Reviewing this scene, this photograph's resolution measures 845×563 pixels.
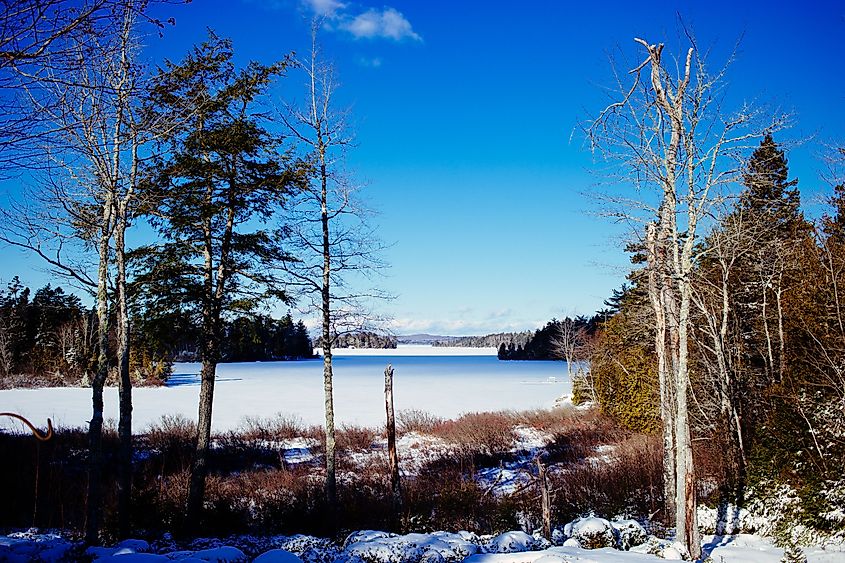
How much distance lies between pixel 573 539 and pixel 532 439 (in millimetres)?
16186

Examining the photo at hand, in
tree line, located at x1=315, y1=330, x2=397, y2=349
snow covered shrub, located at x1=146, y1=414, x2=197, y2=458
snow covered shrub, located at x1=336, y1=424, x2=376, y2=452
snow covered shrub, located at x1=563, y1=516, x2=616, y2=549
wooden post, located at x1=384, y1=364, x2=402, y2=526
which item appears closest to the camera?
snow covered shrub, located at x1=563, y1=516, x2=616, y2=549

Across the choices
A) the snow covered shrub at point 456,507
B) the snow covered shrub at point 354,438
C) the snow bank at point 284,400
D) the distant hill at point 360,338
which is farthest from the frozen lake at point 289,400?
the distant hill at point 360,338

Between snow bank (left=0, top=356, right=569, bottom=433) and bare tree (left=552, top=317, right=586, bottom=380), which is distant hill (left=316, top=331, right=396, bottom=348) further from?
bare tree (left=552, top=317, right=586, bottom=380)

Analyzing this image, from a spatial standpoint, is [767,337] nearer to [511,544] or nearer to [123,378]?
[511,544]

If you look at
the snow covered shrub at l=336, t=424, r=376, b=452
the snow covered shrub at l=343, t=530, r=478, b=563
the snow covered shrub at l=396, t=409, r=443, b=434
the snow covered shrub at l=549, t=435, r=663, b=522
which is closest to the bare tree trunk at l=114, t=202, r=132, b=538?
the snow covered shrub at l=343, t=530, r=478, b=563

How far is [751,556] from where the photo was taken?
996cm

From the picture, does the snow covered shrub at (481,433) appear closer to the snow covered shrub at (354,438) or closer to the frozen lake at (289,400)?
the snow covered shrub at (354,438)

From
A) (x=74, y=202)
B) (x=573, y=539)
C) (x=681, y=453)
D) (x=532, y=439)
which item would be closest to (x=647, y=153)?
(x=681, y=453)

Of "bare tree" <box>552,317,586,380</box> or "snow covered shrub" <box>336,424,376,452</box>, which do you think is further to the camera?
"bare tree" <box>552,317,586,380</box>

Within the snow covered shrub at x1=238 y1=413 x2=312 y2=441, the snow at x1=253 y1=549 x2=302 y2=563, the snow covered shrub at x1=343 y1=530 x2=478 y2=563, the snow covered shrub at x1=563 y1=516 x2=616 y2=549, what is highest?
the snow at x1=253 y1=549 x2=302 y2=563

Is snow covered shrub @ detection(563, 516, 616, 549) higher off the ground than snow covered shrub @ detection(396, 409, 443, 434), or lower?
higher

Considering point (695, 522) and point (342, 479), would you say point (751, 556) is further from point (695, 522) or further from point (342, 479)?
point (342, 479)

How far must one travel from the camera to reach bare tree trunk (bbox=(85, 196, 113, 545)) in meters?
9.42

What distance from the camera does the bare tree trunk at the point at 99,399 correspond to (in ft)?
30.9
